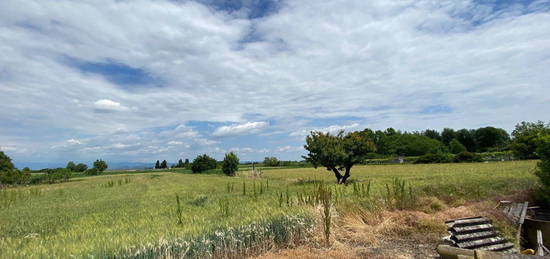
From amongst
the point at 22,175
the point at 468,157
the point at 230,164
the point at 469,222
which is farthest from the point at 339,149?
the point at 22,175

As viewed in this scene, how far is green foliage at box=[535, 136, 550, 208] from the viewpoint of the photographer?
9.73m

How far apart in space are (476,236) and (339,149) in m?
14.2

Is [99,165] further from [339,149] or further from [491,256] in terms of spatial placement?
[491,256]

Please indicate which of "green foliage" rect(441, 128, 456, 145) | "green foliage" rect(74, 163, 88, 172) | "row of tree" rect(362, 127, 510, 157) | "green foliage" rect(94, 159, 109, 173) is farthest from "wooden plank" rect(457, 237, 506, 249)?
"green foliage" rect(441, 128, 456, 145)

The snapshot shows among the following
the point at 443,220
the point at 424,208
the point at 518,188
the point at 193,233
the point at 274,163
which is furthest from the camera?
the point at 274,163

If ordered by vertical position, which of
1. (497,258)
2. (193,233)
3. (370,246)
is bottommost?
(370,246)

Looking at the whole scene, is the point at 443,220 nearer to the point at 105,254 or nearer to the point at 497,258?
the point at 497,258

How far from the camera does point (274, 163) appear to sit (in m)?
88.1

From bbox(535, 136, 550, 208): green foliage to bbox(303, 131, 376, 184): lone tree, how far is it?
11.3 m

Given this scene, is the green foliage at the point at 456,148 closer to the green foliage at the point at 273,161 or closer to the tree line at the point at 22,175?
the green foliage at the point at 273,161

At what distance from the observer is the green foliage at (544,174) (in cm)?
973

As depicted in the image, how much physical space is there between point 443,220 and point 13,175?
5356cm

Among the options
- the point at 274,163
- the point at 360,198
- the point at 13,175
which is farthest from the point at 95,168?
the point at 360,198

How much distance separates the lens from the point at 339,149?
2105 cm
